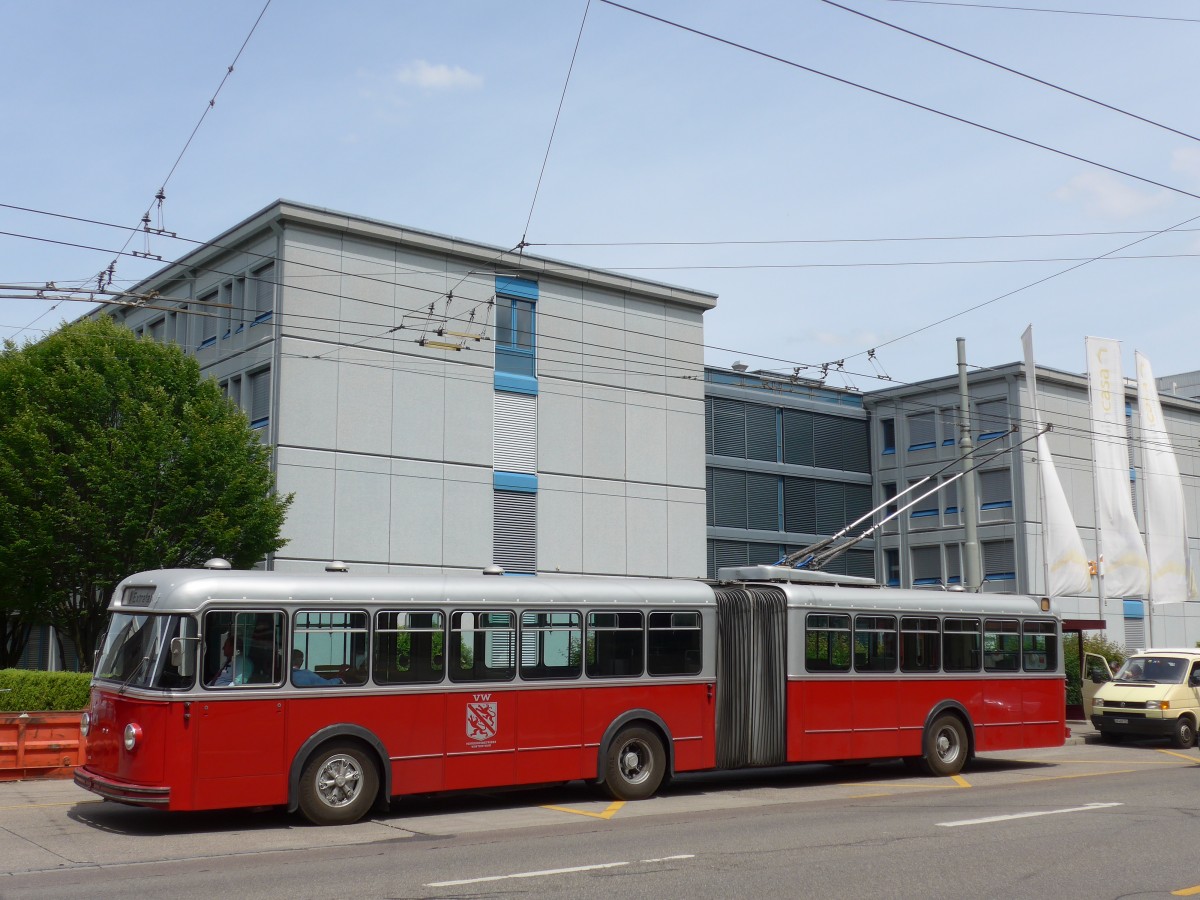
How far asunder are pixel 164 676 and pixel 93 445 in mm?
16864

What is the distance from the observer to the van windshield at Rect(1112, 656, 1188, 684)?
26.4 meters

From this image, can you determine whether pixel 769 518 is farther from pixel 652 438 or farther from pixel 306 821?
pixel 306 821

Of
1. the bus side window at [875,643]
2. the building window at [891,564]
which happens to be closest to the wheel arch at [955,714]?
the bus side window at [875,643]

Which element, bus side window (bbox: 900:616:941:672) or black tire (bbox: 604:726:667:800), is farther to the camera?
bus side window (bbox: 900:616:941:672)

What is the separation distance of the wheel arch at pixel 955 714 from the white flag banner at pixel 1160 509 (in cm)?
1669

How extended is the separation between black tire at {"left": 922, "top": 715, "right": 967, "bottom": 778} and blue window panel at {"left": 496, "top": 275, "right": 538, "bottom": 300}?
74.4 feet

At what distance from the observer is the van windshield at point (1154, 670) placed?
26375mm

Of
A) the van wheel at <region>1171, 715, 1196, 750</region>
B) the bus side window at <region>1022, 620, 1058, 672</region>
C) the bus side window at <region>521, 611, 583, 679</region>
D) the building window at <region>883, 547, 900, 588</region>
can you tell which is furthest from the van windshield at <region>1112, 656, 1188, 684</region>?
the building window at <region>883, 547, 900, 588</region>

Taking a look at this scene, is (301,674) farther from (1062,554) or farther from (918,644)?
(1062,554)

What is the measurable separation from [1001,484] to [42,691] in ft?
137

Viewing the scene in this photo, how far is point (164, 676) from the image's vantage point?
13.1 meters

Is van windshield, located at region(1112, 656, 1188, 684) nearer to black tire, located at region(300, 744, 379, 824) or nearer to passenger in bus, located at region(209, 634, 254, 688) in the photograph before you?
black tire, located at region(300, 744, 379, 824)

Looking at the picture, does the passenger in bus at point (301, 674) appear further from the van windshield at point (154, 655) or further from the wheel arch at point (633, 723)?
the wheel arch at point (633, 723)

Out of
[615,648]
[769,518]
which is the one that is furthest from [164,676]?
[769,518]
